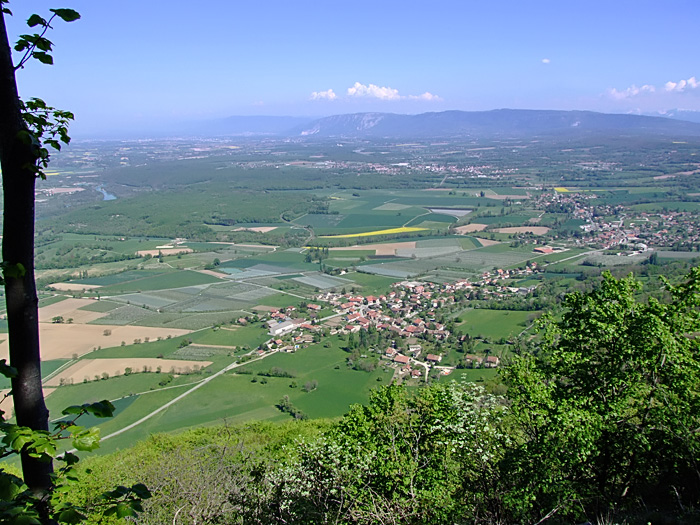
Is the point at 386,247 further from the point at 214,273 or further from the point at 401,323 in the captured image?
the point at 401,323

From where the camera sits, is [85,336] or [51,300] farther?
[51,300]

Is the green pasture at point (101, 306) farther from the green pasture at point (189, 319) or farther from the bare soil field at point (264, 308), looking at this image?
the bare soil field at point (264, 308)

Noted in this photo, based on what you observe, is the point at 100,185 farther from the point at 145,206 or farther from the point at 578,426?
the point at 578,426

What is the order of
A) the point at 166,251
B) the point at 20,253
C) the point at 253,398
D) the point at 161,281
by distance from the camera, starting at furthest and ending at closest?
the point at 166,251
the point at 161,281
the point at 253,398
the point at 20,253

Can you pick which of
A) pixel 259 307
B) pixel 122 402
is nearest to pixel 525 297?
pixel 259 307

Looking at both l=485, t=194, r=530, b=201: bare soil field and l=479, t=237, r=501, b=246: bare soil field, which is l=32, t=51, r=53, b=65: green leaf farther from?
l=485, t=194, r=530, b=201: bare soil field

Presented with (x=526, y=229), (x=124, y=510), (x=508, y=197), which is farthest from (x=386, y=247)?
(x=124, y=510)
